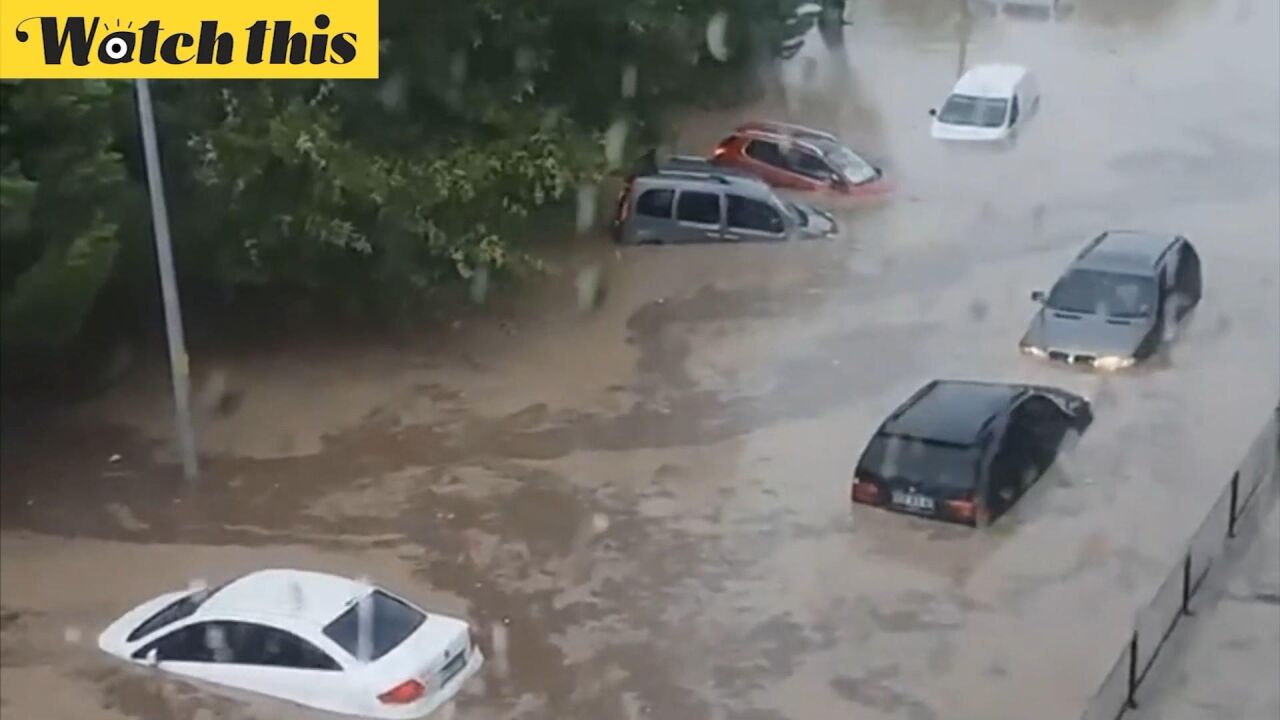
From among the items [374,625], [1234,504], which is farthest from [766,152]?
[374,625]

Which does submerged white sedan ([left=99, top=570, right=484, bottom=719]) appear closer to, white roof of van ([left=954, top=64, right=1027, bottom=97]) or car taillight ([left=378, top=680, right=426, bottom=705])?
car taillight ([left=378, top=680, right=426, bottom=705])

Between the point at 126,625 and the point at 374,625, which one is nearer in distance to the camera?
the point at 374,625

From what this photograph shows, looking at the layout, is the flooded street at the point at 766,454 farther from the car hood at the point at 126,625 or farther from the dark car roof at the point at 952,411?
the dark car roof at the point at 952,411

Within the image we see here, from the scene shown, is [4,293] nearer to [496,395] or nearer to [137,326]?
[137,326]

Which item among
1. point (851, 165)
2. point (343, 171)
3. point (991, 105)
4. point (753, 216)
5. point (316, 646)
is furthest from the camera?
point (991, 105)

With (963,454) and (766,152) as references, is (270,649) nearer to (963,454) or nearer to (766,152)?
(963,454)

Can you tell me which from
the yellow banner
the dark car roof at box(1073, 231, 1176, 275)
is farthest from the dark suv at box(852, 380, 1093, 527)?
the yellow banner

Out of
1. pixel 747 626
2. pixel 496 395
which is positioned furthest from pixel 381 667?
pixel 496 395
